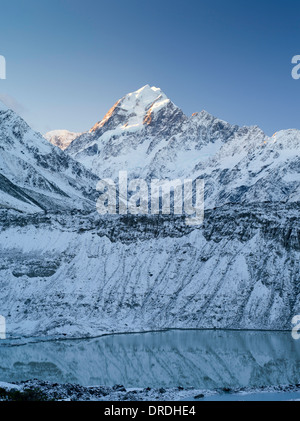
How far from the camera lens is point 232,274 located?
96.8 metres

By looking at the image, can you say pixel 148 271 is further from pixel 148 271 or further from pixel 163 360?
pixel 163 360

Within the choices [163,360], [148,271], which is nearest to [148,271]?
[148,271]

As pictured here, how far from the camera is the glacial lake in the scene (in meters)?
54.5

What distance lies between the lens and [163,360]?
64250 millimetres

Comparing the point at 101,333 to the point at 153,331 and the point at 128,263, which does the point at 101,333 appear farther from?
the point at 128,263

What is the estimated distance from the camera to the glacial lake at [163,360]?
5450 centimetres

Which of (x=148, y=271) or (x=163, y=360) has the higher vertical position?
(x=148, y=271)

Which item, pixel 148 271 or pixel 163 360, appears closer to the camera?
pixel 163 360

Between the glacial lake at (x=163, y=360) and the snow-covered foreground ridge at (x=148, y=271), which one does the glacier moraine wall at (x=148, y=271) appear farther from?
the glacial lake at (x=163, y=360)

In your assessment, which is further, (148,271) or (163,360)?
(148,271)

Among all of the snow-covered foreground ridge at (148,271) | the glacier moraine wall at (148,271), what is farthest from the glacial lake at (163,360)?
the snow-covered foreground ridge at (148,271)

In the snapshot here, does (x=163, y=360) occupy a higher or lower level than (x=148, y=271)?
lower

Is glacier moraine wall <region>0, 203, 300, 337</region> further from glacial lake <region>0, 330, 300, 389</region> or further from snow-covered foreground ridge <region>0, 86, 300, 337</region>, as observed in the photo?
glacial lake <region>0, 330, 300, 389</region>

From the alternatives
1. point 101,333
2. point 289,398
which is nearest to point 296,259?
point 101,333
